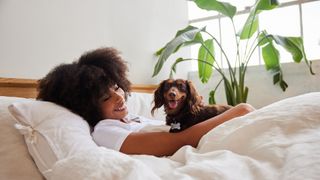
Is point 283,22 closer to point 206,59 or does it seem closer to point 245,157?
point 206,59

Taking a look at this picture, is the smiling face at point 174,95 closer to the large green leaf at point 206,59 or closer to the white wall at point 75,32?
the white wall at point 75,32

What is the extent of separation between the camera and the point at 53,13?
1675 millimetres

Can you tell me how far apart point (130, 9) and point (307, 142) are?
1913 mm

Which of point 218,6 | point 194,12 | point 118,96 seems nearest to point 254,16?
point 218,6

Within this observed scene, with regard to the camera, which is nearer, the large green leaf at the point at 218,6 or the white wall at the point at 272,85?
the large green leaf at the point at 218,6

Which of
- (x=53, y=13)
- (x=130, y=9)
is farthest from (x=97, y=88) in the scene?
(x=130, y=9)

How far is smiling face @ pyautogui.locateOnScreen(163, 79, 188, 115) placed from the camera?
1332 mm

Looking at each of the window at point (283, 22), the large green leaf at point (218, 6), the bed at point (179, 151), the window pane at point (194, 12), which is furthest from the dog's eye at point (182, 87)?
the window pane at point (194, 12)

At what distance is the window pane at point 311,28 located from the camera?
7.84 ft

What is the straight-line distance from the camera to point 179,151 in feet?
2.75

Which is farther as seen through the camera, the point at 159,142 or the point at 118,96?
the point at 118,96

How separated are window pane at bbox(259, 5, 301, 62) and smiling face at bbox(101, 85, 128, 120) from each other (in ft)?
5.97

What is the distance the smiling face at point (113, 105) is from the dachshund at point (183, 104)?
243 mm

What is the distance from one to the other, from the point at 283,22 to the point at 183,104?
1.66 meters
